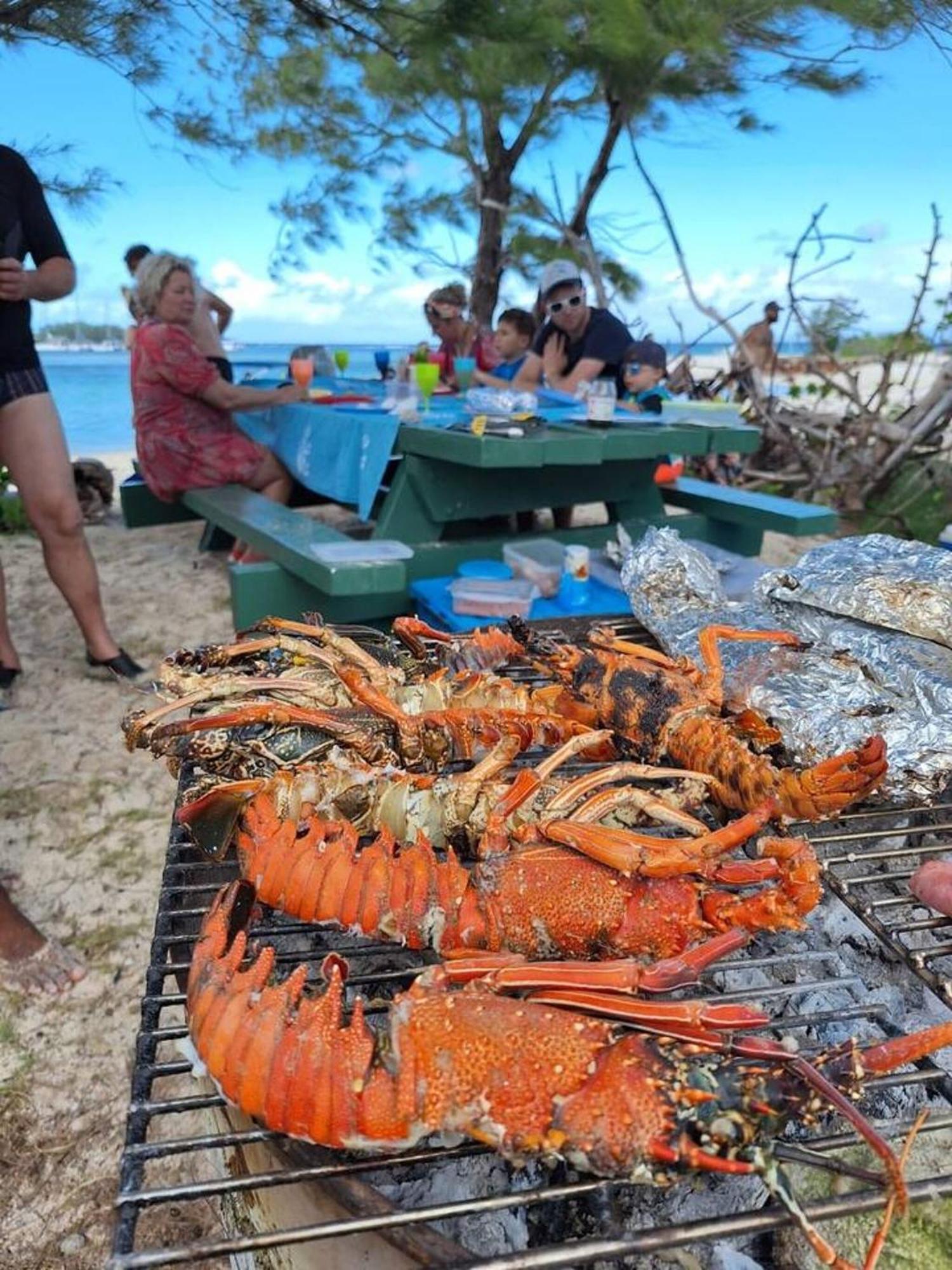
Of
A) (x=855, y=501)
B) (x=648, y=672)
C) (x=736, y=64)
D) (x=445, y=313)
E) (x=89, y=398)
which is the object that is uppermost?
(x=736, y=64)

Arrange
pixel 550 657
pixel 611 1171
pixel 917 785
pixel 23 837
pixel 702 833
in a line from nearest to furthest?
pixel 611 1171 → pixel 702 833 → pixel 917 785 → pixel 550 657 → pixel 23 837

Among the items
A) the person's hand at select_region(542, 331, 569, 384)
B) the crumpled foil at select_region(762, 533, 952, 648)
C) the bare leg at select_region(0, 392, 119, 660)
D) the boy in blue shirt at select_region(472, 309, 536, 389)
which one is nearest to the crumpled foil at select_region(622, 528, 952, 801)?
the crumpled foil at select_region(762, 533, 952, 648)

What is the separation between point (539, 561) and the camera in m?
4.70

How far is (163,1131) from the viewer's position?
249cm

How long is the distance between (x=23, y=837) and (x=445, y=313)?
21.9 feet

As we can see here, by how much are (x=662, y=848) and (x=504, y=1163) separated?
68 centimetres

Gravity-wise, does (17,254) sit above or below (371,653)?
above

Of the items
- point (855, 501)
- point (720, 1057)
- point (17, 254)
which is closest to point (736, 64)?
point (855, 501)

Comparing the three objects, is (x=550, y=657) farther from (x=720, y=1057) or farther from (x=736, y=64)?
(x=736, y=64)

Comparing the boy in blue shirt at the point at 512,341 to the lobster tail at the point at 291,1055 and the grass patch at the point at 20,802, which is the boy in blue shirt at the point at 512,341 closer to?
the grass patch at the point at 20,802

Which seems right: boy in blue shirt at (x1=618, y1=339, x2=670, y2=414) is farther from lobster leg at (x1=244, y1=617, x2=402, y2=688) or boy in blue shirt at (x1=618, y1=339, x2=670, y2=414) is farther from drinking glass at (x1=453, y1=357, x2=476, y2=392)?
lobster leg at (x1=244, y1=617, x2=402, y2=688)

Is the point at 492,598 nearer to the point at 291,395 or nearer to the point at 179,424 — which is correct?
the point at 291,395

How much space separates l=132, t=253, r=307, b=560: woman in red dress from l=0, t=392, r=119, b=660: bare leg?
1.35 meters

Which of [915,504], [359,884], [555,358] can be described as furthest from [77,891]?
[915,504]
